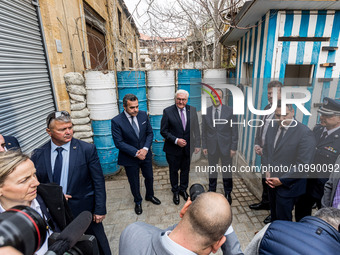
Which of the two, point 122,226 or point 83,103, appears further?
point 83,103

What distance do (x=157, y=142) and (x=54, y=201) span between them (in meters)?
3.31

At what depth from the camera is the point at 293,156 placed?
231cm

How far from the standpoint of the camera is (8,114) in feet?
9.14

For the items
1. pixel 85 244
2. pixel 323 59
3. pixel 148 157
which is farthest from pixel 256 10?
pixel 85 244

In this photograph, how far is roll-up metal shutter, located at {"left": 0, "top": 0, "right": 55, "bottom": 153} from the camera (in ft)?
9.06

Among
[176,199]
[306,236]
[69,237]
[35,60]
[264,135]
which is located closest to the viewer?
[69,237]

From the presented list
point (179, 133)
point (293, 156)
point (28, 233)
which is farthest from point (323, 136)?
point (28, 233)

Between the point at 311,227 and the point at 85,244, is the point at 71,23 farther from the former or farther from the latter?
the point at 311,227

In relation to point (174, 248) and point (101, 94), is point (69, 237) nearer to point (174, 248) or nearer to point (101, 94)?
point (174, 248)

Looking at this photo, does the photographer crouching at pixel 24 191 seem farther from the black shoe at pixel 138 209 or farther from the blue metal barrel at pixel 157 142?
the blue metal barrel at pixel 157 142

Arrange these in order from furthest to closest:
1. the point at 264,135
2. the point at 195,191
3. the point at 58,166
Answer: the point at 264,135 → the point at 58,166 → the point at 195,191

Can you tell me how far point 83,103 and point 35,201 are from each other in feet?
10.2

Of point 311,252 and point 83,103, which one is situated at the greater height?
point 83,103

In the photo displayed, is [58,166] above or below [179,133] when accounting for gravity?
above
